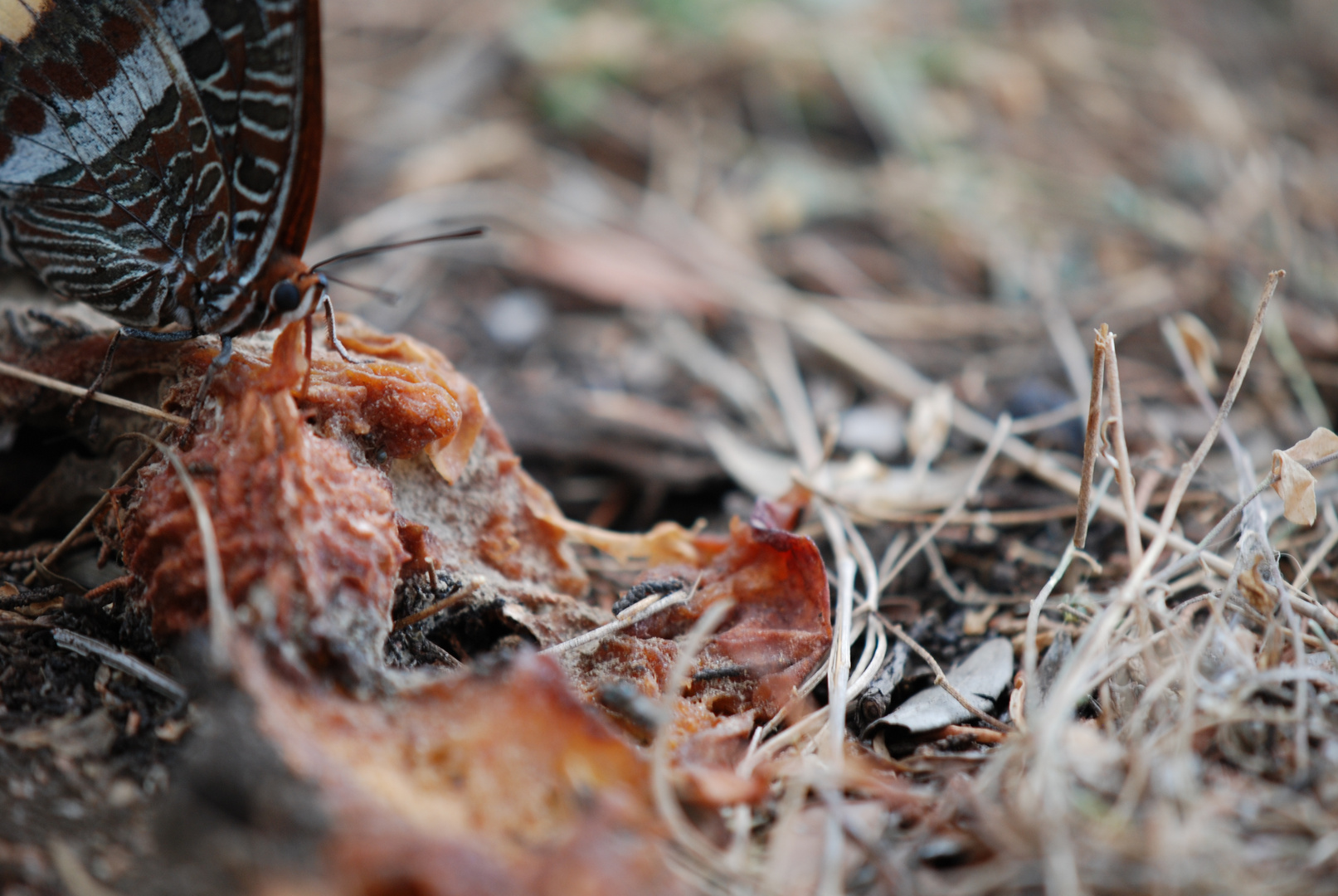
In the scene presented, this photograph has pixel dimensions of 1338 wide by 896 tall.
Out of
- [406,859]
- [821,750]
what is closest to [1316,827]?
[821,750]

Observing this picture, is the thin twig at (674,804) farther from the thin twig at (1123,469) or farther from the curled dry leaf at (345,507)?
the thin twig at (1123,469)

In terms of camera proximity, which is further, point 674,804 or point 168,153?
point 168,153

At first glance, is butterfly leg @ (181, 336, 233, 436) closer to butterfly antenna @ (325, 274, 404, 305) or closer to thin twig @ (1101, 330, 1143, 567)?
butterfly antenna @ (325, 274, 404, 305)

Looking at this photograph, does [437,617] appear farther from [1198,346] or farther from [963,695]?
[1198,346]

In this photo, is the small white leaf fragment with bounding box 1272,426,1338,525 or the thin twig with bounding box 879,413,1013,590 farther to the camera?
the thin twig with bounding box 879,413,1013,590

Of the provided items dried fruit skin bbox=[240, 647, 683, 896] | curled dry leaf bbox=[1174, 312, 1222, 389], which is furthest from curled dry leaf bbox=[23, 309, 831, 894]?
curled dry leaf bbox=[1174, 312, 1222, 389]

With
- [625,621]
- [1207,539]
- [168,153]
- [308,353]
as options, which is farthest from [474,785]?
[168,153]
